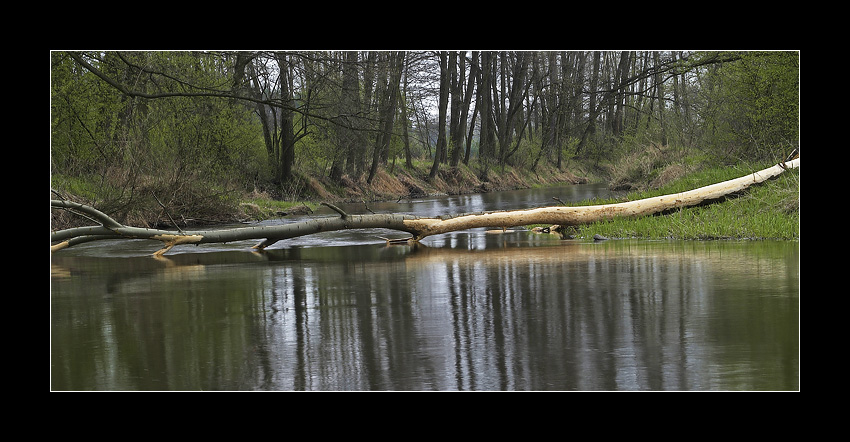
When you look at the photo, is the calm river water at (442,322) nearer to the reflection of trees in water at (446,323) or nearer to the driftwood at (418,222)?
the reflection of trees in water at (446,323)

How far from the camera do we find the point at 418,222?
15.1 metres

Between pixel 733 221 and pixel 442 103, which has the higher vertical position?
pixel 442 103

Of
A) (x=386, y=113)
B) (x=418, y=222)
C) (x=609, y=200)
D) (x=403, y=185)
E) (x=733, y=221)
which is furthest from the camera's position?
(x=403, y=185)

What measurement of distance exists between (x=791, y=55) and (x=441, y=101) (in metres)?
27.7

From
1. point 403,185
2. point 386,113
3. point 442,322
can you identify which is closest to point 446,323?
point 442,322

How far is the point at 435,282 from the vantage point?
31.9 ft

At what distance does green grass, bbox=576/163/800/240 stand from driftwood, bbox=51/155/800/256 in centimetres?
20

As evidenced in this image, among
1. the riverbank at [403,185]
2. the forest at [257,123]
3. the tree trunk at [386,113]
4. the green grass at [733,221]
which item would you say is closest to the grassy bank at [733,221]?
the green grass at [733,221]

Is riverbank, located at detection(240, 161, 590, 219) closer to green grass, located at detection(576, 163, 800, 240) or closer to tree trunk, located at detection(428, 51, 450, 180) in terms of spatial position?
tree trunk, located at detection(428, 51, 450, 180)

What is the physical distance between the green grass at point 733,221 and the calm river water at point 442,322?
39.2 inches

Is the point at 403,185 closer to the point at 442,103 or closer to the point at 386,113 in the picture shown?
the point at 386,113

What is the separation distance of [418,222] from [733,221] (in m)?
5.68

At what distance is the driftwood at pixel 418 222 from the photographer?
13367 mm

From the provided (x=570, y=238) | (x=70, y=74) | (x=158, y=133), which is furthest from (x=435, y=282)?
(x=158, y=133)
